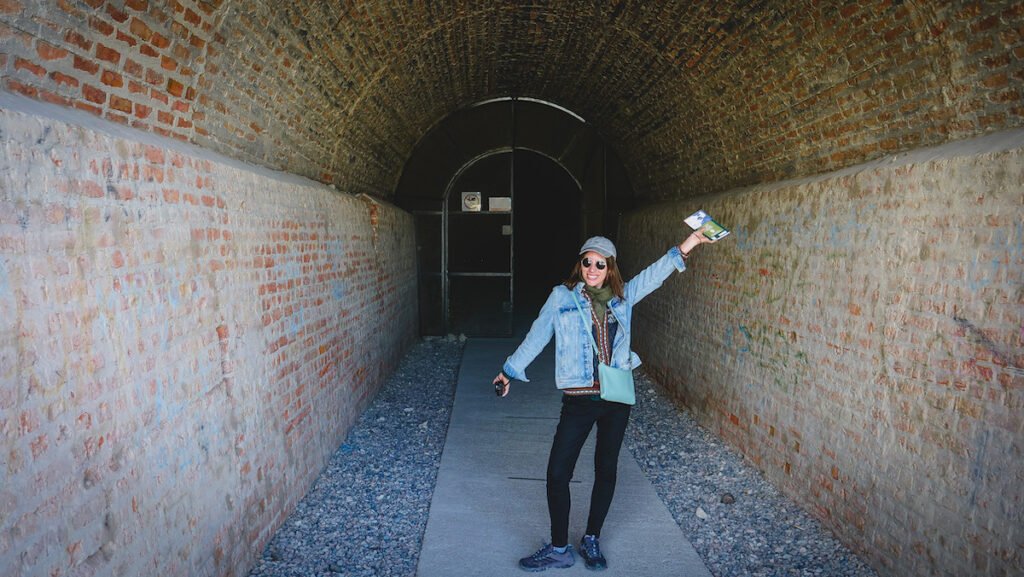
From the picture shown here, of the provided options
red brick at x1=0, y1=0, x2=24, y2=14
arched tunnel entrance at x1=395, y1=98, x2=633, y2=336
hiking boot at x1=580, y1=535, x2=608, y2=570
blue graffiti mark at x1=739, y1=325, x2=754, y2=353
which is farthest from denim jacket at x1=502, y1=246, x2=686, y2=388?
arched tunnel entrance at x1=395, y1=98, x2=633, y2=336

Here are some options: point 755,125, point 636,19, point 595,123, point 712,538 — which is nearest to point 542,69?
point 595,123

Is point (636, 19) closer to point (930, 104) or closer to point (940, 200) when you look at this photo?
point (930, 104)

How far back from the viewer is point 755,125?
5.77 m

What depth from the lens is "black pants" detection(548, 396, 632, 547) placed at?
3762mm

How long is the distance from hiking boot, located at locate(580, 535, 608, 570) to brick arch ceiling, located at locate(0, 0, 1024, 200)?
303 centimetres

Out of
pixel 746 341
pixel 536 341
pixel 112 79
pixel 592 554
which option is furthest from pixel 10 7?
pixel 746 341

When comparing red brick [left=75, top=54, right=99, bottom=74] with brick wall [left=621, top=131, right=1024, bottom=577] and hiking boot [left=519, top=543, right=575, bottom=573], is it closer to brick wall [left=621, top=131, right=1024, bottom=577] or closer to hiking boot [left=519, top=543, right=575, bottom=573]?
hiking boot [left=519, top=543, right=575, bottom=573]

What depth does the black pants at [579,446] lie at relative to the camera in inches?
148

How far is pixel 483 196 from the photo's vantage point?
1192cm

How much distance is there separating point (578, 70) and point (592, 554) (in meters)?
6.36

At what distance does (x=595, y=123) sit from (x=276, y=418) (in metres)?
7.61

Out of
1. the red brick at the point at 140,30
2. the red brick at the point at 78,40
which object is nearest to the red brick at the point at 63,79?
the red brick at the point at 78,40

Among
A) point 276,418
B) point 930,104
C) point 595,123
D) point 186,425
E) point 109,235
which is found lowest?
point 276,418

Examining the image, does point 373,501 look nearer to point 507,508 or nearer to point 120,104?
point 507,508
